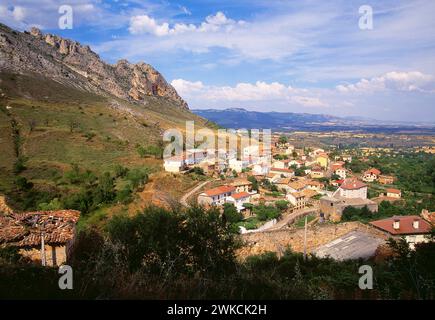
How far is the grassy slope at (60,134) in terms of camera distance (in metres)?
34.6

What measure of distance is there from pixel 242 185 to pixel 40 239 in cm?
3446

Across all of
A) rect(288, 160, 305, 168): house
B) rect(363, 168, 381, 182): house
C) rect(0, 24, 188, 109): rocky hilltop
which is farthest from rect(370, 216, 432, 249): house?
rect(0, 24, 188, 109): rocky hilltop

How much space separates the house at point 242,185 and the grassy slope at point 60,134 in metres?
6.67

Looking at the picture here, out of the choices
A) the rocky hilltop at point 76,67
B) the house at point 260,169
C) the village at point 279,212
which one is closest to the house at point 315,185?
the village at point 279,212

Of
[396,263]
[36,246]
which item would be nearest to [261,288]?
[396,263]

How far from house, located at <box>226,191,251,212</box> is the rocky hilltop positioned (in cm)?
4982

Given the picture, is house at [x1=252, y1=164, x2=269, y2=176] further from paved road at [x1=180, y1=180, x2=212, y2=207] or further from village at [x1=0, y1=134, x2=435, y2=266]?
paved road at [x1=180, y1=180, x2=212, y2=207]

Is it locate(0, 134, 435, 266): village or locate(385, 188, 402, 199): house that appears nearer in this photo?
locate(0, 134, 435, 266): village

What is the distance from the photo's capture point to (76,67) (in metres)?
101

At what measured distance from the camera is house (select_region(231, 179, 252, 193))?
139ft

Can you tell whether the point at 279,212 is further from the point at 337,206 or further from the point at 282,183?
the point at 282,183

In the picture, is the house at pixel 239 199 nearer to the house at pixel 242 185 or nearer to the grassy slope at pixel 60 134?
the house at pixel 242 185
